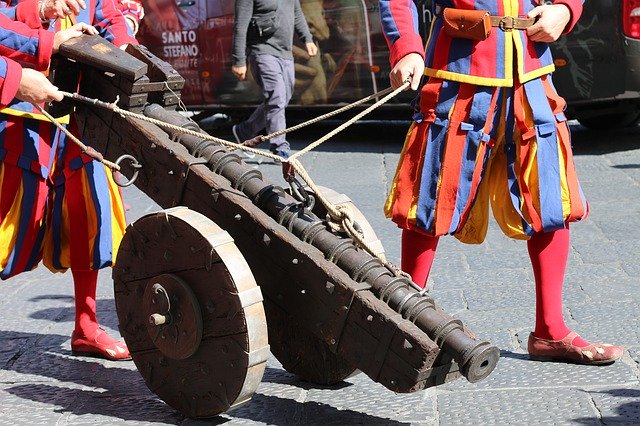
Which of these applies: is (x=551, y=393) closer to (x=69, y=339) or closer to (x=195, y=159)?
(x=195, y=159)

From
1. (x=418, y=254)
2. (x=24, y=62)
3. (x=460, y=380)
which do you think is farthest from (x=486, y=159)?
(x=24, y=62)

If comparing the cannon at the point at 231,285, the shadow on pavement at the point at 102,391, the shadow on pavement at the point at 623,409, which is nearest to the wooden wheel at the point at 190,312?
the cannon at the point at 231,285

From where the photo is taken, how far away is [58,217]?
4504 mm

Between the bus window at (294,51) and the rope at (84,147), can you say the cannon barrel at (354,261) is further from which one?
the bus window at (294,51)

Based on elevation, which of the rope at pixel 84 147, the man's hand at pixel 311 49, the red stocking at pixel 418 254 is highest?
the rope at pixel 84 147

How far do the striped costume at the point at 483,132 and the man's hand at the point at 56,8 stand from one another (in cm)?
109

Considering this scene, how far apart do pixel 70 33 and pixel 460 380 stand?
1.83 meters

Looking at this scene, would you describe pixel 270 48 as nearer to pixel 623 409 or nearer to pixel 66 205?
pixel 66 205

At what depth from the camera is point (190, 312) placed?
3.59 meters

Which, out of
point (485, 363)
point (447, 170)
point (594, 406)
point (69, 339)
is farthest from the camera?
point (69, 339)

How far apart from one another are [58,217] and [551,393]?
6.36 feet

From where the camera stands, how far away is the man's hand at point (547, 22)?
158 inches

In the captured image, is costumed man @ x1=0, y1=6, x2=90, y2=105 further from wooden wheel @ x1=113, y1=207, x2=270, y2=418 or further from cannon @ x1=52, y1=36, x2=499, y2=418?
wooden wheel @ x1=113, y1=207, x2=270, y2=418

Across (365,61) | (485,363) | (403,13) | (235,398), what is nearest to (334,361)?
(235,398)
